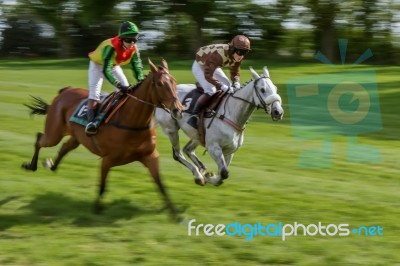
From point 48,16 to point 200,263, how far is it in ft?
154

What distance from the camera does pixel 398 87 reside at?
27469 millimetres

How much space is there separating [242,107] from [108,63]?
2.06m

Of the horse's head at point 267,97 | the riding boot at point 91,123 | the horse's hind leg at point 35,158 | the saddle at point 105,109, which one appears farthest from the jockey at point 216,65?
the horse's hind leg at point 35,158

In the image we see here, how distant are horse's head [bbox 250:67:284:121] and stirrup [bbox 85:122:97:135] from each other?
2208 millimetres

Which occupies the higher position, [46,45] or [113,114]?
[113,114]

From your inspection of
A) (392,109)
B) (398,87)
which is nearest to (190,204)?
(392,109)

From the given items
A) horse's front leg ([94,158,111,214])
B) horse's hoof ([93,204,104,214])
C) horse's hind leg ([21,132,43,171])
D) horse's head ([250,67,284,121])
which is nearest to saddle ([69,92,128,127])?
horse's front leg ([94,158,111,214])

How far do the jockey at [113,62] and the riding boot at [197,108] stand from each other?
132 centimetres

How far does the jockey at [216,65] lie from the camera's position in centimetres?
921

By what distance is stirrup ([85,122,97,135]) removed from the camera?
27.3 ft

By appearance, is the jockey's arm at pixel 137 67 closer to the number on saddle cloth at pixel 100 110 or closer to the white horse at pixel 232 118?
the number on saddle cloth at pixel 100 110

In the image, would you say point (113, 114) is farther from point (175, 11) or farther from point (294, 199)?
point (175, 11)

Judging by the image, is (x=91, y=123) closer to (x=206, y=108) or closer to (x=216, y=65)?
(x=206, y=108)

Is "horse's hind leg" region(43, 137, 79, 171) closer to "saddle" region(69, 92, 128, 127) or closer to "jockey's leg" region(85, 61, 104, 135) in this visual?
"saddle" region(69, 92, 128, 127)
